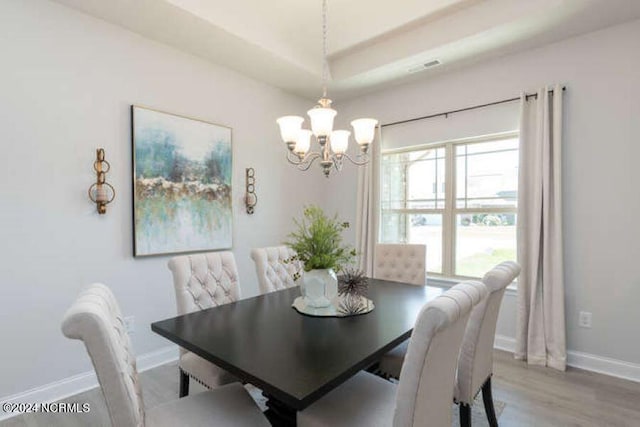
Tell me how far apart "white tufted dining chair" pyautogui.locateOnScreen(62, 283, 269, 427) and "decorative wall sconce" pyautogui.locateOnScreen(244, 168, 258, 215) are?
2.27 metres

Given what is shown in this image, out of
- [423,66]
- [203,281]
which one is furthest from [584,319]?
[203,281]

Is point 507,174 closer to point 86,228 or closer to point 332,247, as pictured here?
point 332,247

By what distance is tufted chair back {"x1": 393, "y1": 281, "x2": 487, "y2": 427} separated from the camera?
1.01 metres

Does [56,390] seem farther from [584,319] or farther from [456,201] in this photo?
[584,319]

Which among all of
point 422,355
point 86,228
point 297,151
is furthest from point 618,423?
point 86,228

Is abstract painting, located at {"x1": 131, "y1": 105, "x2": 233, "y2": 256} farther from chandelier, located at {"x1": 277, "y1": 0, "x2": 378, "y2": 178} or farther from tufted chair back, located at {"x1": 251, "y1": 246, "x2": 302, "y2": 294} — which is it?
chandelier, located at {"x1": 277, "y1": 0, "x2": 378, "y2": 178}

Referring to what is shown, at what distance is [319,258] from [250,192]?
2007mm

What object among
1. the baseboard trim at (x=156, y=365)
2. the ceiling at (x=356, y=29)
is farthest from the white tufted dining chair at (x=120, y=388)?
the ceiling at (x=356, y=29)

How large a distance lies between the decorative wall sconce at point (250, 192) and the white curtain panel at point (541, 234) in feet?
8.50

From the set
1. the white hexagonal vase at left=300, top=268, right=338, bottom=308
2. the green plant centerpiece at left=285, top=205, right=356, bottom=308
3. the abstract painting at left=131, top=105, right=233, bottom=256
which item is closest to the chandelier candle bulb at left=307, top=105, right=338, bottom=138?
the green plant centerpiece at left=285, top=205, right=356, bottom=308

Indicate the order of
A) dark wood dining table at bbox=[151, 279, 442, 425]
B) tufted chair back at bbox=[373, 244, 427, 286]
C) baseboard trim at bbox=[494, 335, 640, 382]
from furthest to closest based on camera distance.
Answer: tufted chair back at bbox=[373, 244, 427, 286] → baseboard trim at bbox=[494, 335, 640, 382] → dark wood dining table at bbox=[151, 279, 442, 425]

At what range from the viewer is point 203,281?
2.14 meters

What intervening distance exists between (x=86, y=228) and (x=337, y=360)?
223 centimetres

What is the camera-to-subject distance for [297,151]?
7.27ft
